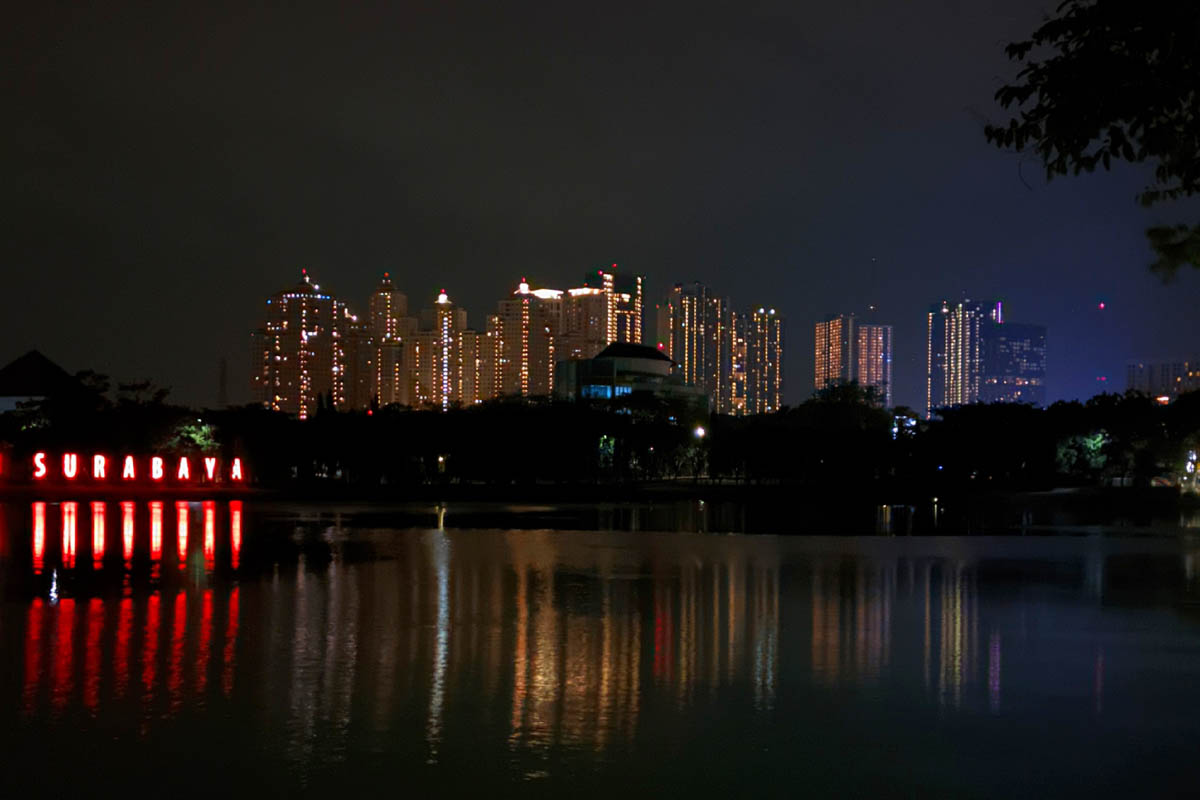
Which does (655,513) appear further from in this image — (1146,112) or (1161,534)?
(1146,112)

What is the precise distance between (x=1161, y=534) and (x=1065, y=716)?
24988mm

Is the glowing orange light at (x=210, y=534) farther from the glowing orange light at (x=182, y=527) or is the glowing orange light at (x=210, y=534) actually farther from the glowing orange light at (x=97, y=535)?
the glowing orange light at (x=97, y=535)

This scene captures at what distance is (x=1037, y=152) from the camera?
27.9 feet

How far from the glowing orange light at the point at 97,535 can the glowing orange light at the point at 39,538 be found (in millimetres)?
878

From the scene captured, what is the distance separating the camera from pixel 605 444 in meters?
88.6

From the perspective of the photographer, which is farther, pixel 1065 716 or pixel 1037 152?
pixel 1065 716

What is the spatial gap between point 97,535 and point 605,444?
62174mm

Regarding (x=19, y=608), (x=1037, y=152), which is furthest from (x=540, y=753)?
(x=19, y=608)

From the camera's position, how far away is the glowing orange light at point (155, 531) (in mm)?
22766

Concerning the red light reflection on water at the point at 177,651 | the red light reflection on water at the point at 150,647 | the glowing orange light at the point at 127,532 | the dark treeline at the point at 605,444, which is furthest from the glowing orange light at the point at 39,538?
the dark treeline at the point at 605,444

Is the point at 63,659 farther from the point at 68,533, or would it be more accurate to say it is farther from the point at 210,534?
the point at 68,533

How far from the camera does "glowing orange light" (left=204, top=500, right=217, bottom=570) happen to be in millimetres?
21328

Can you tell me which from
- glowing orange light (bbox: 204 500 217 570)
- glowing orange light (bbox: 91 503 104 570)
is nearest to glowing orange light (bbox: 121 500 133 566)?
glowing orange light (bbox: 91 503 104 570)

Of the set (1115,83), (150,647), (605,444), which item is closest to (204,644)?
(150,647)
